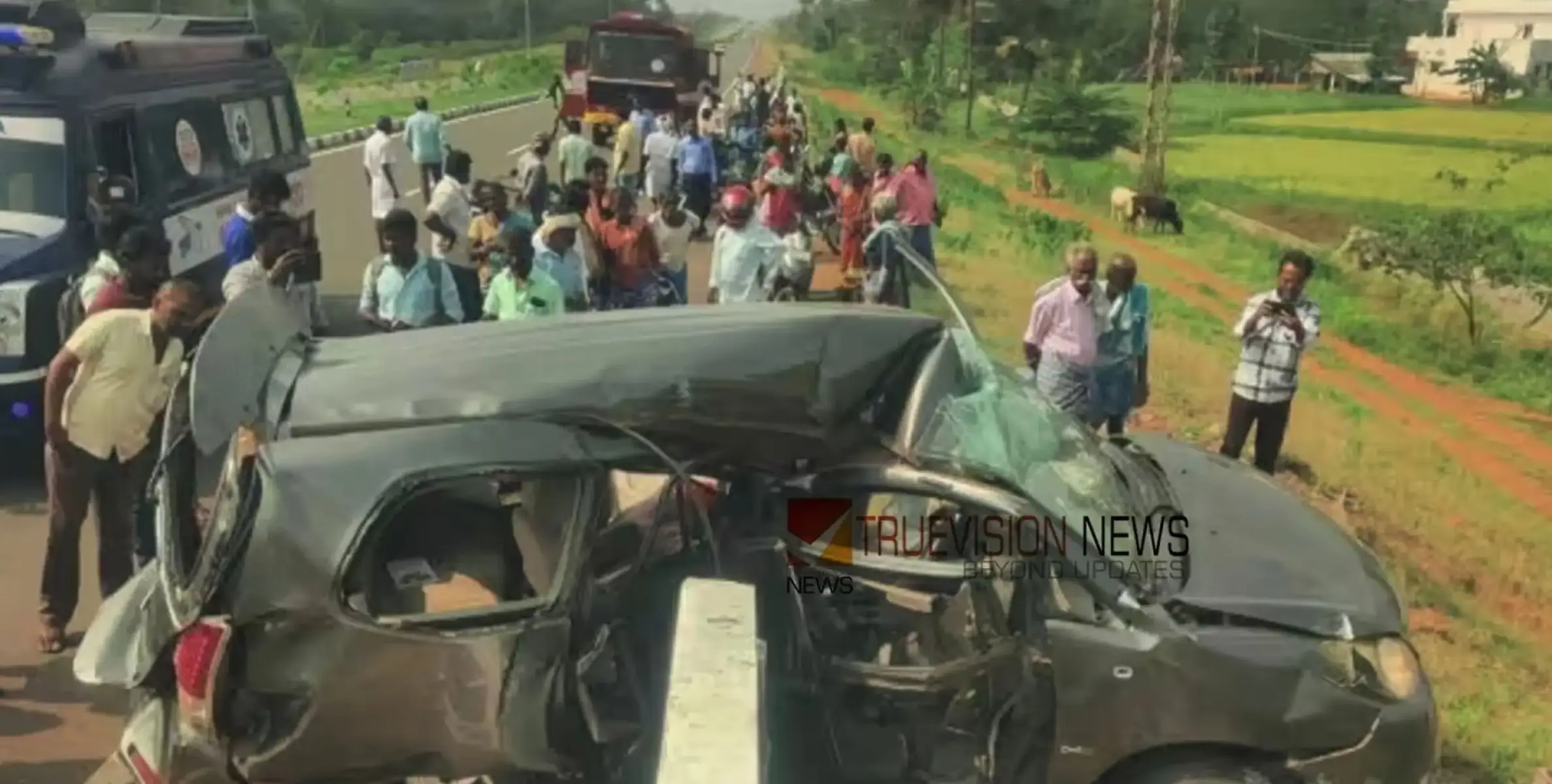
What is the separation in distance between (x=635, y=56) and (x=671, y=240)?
17.8 meters

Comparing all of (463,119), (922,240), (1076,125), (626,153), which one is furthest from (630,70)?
(922,240)

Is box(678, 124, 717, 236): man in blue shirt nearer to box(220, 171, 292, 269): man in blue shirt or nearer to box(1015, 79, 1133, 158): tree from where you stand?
box(220, 171, 292, 269): man in blue shirt

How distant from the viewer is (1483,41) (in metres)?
68.9

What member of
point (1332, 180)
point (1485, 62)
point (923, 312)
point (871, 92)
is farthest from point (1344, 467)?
point (871, 92)

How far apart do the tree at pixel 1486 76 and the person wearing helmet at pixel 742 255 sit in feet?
151

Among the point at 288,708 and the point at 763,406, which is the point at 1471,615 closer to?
the point at 763,406

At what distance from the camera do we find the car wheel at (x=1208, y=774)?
4.00 meters

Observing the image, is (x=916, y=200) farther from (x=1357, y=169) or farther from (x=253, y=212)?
(x=1357, y=169)

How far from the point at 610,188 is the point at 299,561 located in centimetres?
698

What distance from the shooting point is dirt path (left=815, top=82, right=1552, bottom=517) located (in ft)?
39.4

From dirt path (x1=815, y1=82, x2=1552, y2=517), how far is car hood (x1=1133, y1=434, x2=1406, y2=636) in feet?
22.8

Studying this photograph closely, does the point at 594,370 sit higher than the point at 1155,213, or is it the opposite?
the point at 594,370

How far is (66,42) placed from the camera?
8484 millimetres

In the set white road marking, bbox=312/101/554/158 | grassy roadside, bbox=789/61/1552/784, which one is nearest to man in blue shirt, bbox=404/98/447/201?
white road marking, bbox=312/101/554/158
